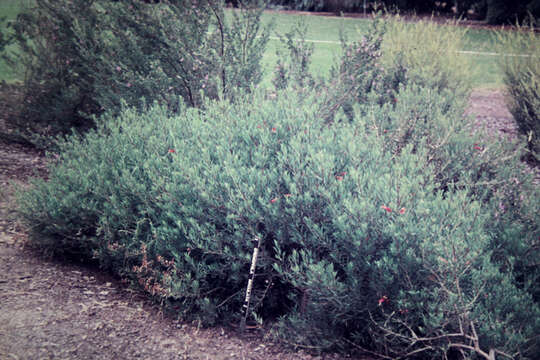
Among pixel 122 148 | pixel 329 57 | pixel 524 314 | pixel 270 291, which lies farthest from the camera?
pixel 329 57

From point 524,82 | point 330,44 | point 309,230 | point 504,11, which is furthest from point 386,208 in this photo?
point 504,11

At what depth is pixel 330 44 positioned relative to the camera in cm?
1527

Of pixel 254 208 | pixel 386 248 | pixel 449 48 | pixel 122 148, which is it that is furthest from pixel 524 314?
pixel 449 48

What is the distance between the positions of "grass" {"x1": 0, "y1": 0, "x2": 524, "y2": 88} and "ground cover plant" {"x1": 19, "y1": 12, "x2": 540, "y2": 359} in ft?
13.3

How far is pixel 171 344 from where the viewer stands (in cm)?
279

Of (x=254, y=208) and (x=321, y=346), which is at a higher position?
(x=254, y=208)

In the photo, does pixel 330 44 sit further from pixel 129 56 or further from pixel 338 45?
pixel 129 56

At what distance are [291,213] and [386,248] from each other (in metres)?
0.60

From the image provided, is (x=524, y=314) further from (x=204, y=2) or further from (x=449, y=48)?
(x=449, y=48)

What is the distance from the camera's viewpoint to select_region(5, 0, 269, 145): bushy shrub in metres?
5.12

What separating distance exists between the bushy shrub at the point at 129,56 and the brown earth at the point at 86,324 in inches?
76.4

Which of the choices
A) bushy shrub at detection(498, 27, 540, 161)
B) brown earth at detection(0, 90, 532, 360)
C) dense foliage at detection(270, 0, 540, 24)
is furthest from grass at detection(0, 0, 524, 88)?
brown earth at detection(0, 90, 532, 360)

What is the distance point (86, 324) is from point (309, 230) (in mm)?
1436

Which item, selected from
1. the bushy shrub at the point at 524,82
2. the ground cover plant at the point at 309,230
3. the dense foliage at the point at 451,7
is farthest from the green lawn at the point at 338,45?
the ground cover plant at the point at 309,230
